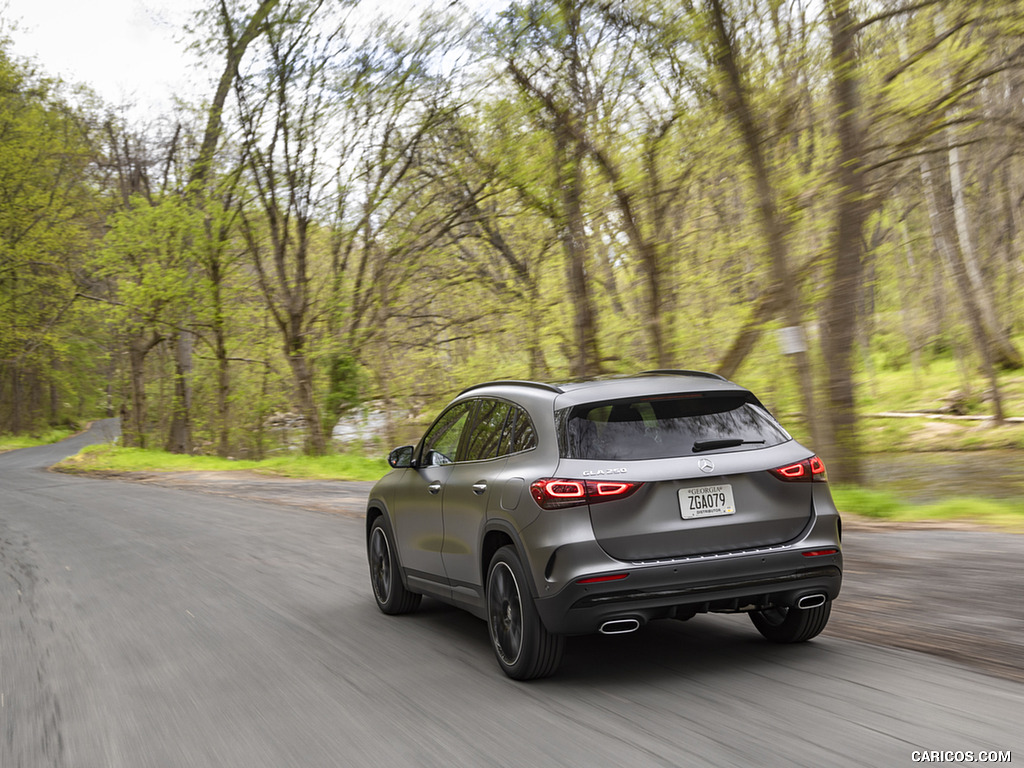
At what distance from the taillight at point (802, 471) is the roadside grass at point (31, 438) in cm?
4876

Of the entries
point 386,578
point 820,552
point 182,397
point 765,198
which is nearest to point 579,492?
point 820,552

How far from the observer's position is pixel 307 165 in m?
27.1

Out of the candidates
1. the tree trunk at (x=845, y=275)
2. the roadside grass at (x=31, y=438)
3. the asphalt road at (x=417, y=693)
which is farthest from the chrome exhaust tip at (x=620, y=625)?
the roadside grass at (x=31, y=438)

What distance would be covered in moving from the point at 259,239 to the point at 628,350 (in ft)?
47.8

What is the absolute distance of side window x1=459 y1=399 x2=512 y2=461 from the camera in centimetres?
591

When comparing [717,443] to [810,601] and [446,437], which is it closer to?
[810,601]

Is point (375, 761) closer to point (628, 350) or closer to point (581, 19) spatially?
point (581, 19)

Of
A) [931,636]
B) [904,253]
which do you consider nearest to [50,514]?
[931,636]

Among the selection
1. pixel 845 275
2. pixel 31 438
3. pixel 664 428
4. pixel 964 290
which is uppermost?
pixel 964 290

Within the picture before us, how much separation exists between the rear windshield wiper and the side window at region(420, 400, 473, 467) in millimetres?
1902

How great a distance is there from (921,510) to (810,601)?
6446 millimetres

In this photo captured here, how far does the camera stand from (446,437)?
6.89 m

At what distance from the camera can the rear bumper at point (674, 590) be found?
15.9ft

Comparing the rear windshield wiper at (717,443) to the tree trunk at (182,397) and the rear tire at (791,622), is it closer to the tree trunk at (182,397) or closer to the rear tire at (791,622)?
the rear tire at (791,622)
